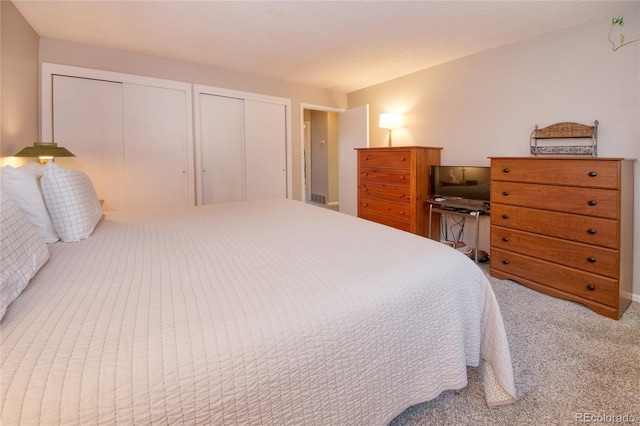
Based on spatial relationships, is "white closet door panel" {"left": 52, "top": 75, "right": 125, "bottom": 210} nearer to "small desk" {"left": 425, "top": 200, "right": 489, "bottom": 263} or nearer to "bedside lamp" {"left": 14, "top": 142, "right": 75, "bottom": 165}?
"bedside lamp" {"left": 14, "top": 142, "right": 75, "bottom": 165}

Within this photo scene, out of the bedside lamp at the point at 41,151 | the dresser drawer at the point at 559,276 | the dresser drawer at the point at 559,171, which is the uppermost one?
the bedside lamp at the point at 41,151

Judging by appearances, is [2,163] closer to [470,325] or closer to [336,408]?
[336,408]

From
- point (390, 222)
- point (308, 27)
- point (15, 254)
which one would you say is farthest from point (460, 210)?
point (15, 254)

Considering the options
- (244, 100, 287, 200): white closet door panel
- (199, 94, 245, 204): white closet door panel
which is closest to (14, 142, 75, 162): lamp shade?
(199, 94, 245, 204): white closet door panel

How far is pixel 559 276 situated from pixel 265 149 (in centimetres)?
380

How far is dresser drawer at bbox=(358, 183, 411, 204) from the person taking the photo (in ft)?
12.5

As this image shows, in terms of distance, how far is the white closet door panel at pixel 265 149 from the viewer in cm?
452

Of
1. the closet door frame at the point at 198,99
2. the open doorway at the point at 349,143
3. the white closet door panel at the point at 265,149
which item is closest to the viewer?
the closet door frame at the point at 198,99

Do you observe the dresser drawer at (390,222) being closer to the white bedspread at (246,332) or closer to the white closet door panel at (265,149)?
the white closet door panel at (265,149)

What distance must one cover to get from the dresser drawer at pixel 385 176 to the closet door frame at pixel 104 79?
234cm

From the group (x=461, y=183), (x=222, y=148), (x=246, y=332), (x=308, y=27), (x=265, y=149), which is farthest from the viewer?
(x=265, y=149)

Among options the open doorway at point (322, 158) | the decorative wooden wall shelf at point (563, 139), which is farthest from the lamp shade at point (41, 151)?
the open doorway at point (322, 158)

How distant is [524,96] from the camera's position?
3.12 m

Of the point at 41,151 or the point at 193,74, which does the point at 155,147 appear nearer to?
the point at 193,74
